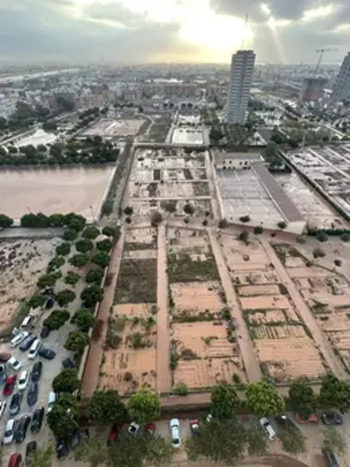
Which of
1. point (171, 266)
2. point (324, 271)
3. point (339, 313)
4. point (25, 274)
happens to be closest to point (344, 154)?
point (324, 271)

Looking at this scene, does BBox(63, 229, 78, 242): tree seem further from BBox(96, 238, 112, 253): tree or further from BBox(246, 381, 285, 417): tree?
BBox(246, 381, 285, 417): tree

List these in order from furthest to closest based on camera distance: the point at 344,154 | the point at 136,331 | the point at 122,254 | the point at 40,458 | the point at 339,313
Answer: the point at 344,154 < the point at 122,254 < the point at 339,313 < the point at 136,331 < the point at 40,458

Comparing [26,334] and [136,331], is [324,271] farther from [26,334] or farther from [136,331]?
[26,334]

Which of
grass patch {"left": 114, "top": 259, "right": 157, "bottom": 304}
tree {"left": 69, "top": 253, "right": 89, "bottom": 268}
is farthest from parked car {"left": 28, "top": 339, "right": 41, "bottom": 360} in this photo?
tree {"left": 69, "top": 253, "right": 89, "bottom": 268}

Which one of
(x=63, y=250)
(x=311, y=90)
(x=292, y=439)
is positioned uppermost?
(x=311, y=90)

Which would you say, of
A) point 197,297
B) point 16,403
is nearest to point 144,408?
point 16,403

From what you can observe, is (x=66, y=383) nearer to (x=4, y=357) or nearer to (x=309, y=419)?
(x=4, y=357)

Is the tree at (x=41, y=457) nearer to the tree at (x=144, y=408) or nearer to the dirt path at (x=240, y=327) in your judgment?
the tree at (x=144, y=408)
